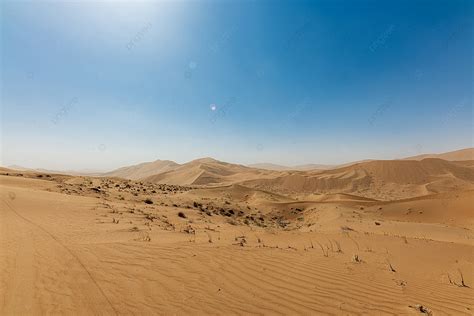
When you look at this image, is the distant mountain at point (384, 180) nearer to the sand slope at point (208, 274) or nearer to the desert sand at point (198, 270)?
the desert sand at point (198, 270)

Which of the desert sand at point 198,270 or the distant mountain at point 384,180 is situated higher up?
the distant mountain at point 384,180

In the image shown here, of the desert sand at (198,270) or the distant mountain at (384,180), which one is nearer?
the desert sand at (198,270)

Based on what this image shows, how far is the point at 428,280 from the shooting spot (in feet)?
17.4

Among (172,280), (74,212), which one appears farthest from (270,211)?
(172,280)

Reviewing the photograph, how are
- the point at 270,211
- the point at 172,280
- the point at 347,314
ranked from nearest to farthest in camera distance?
the point at 347,314, the point at 172,280, the point at 270,211

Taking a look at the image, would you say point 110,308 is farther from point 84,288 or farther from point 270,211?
point 270,211

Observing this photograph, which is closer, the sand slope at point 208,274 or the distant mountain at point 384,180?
the sand slope at point 208,274

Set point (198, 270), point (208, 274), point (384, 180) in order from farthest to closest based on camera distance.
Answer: point (384, 180) < point (198, 270) < point (208, 274)

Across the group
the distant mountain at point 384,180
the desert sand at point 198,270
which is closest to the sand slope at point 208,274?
the desert sand at point 198,270

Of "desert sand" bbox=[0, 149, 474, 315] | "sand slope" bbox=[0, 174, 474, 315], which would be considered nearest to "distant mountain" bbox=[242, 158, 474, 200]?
"desert sand" bbox=[0, 149, 474, 315]

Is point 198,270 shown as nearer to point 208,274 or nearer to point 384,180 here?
point 208,274

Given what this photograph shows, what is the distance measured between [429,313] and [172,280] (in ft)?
13.4

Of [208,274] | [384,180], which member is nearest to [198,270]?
[208,274]

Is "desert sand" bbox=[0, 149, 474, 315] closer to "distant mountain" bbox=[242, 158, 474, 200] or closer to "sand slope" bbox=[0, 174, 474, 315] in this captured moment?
"sand slope" bbox=[0, 174, 474, 315]
